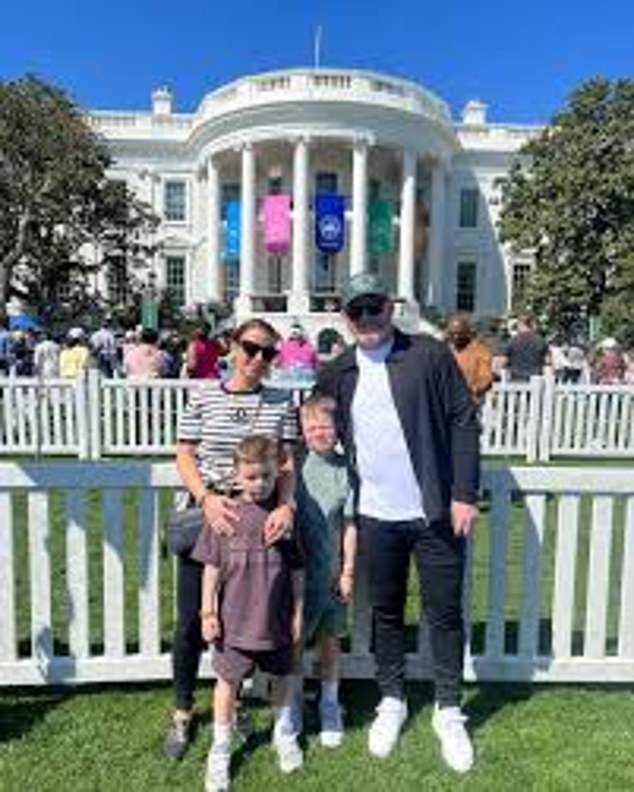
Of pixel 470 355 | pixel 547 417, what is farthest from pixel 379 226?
pixel 470 355

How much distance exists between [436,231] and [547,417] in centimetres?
3792

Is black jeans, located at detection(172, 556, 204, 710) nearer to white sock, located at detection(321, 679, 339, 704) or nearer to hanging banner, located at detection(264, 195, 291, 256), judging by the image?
white sock, located at detection(321, 679, 339, 704)

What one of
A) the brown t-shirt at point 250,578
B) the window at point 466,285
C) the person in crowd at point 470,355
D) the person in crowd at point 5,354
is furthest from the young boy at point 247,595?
the window at point 466,285

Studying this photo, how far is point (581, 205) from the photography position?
32.3 m

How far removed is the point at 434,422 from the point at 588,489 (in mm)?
950

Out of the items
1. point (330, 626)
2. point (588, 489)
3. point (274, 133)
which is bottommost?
point (330, 626)

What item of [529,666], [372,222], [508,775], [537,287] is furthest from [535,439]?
[372,222]

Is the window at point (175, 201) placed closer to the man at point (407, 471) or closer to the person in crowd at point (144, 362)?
the person in crowd at point (144, 362)

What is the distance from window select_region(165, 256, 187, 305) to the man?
1922 inches

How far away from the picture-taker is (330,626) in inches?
143

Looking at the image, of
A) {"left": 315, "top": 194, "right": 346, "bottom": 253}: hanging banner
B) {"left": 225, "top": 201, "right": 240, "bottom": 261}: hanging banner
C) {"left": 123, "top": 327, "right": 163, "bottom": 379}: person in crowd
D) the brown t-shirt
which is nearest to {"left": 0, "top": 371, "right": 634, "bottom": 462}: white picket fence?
{"left": 123, "top": 327, "right": 163, "bottom": 379}: person in crowd

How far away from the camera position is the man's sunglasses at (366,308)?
3408mm

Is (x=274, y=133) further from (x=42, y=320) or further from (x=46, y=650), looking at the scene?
(x=46, y=650)

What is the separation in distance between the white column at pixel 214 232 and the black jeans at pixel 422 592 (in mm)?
42772
